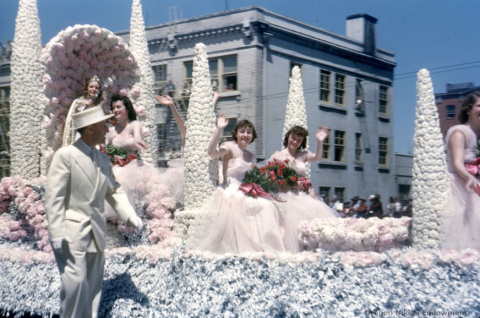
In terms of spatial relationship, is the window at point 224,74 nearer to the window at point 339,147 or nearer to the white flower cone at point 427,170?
the window at point 339,147

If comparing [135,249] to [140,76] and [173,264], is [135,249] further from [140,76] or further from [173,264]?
[140,76]

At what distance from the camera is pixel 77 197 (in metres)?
3.72

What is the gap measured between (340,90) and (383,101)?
176cm

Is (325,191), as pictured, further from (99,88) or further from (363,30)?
(99,88)

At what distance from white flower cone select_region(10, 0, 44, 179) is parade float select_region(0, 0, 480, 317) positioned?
55cm

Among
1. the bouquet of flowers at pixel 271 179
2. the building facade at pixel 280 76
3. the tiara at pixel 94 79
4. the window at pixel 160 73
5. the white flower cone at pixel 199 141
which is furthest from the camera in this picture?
the window at pixel 160 73

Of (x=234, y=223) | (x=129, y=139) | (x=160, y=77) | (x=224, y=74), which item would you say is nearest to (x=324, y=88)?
(x=224, y=74)

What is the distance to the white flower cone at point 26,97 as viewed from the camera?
7.34 metres

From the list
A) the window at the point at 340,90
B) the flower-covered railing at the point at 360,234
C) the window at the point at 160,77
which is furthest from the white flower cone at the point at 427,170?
the window at the point at 160,77

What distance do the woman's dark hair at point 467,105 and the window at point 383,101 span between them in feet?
26.3

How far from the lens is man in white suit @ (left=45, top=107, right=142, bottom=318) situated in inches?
141

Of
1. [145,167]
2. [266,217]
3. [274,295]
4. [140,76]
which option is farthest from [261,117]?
[274,295]

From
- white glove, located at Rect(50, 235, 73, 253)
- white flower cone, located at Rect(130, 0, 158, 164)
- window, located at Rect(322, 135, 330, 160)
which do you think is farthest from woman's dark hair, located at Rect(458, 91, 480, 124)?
window, located at Rect(322, 135, 330, 160)

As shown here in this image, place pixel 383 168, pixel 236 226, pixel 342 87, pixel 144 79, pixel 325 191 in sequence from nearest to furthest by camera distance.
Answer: pixel 236 226, pixel 144 79, pixel 342 87, pixel 325 191, pixel 383 168
